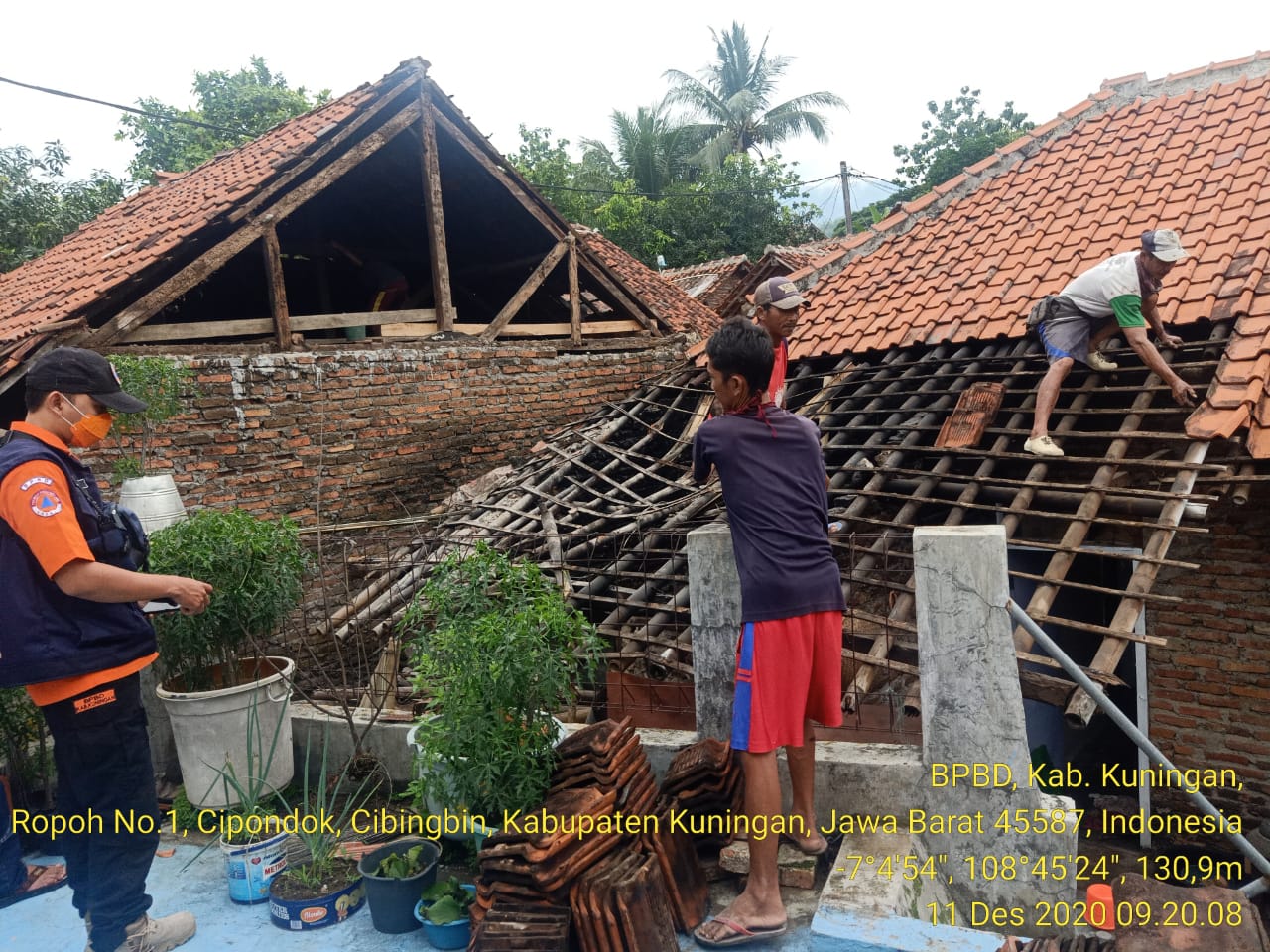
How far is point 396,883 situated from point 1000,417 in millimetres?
4581

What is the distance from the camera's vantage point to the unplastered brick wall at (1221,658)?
558cm

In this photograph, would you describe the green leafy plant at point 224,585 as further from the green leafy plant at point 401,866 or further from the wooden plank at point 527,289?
the wooden plank at point 527,289

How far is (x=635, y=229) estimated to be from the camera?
2283 cm

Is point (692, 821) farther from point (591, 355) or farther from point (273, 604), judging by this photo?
point (591, 355)

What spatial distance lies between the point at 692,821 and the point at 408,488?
6.10 m

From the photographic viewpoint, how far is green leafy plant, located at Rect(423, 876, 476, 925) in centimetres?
287

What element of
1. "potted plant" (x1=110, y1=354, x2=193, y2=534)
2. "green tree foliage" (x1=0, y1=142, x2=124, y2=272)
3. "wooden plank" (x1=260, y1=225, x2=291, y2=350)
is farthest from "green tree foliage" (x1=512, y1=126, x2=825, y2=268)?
"potted plant" (x1=110, y1=354, x2=193, y2=534)

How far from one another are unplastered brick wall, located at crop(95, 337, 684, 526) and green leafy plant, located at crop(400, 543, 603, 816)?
12.9 feet

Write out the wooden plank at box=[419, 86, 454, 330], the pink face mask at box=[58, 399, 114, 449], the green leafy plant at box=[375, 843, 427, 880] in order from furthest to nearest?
Answer: the wooden plank at box=[419, 86, 454, 330] < the green leafy plant at box=[375, 843, 427, 880] < the pink face mask at box=[58, 399, 114, 449]

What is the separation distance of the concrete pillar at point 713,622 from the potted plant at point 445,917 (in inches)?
46.1

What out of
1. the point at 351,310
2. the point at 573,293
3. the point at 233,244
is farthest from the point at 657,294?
the point at 233,244

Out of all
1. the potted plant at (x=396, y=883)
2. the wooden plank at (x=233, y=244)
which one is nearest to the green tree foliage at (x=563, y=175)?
the wooden plank at (x=233, y=244)

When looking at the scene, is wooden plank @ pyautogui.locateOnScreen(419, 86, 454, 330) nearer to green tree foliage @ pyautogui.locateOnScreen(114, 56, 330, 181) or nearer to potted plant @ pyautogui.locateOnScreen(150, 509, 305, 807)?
potted plant @ pyautogui.locateOnScreen(150, 509, 305, 807)

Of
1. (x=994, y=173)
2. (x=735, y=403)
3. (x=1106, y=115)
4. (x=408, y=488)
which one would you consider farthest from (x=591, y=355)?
(x=735, y=403)
